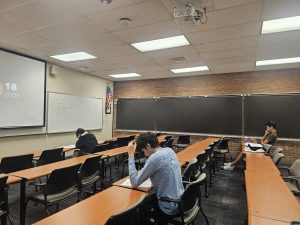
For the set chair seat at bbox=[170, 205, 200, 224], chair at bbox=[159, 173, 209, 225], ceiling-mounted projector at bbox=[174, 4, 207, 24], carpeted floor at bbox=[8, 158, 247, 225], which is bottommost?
carpeted floor at bbox=[8, 158, 247, 225]

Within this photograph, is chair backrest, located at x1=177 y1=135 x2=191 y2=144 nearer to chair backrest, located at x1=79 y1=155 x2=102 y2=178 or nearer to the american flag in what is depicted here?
the american flag

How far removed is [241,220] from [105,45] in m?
3.94

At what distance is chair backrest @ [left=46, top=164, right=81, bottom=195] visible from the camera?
8.22ft

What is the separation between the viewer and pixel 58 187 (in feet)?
8.57

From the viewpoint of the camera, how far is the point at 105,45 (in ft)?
14.3

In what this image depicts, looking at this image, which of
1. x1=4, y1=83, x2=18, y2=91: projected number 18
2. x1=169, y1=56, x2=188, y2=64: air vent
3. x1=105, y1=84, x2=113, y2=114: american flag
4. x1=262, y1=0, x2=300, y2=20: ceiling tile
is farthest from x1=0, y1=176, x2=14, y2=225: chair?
x1=105, y1=84, x2=113, y2=114: american flag

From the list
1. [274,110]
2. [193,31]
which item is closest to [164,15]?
[193,31]

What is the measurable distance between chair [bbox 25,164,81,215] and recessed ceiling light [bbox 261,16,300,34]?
3635 millimetres

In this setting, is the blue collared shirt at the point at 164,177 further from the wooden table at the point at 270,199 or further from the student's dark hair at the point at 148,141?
the wooden table at the point at 270,199

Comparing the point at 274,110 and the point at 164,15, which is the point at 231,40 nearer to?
the point at 164,15

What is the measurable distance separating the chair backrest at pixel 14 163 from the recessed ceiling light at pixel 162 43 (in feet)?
9.57

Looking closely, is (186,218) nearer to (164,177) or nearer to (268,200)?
(164,177)

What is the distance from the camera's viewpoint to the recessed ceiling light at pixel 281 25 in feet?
10.6

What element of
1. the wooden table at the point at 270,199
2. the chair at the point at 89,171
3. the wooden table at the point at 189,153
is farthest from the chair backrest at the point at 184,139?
the wooden table at the point at 270,199
